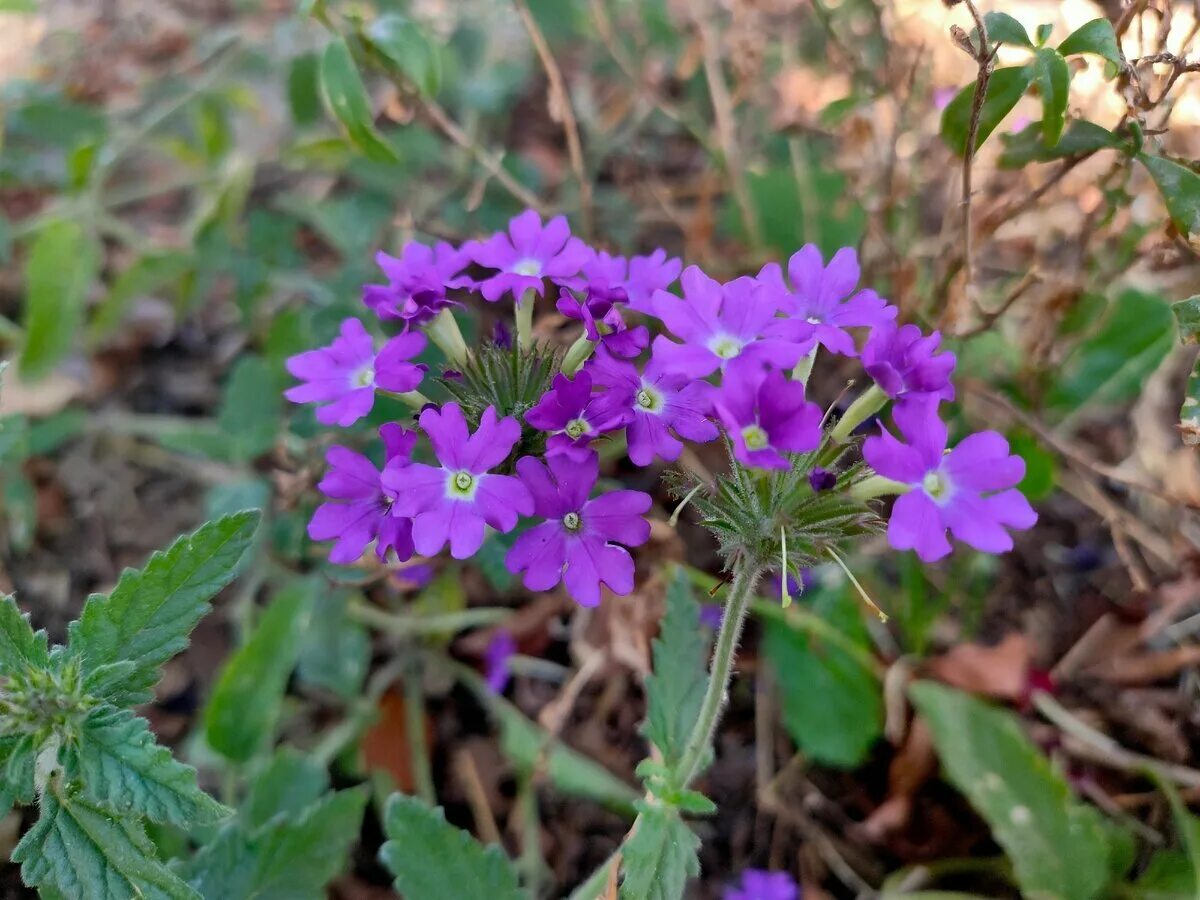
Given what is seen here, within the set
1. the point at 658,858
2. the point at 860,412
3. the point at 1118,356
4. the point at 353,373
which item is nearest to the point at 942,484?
the point at 860,412

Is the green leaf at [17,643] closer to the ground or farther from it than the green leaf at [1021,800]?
farther from it

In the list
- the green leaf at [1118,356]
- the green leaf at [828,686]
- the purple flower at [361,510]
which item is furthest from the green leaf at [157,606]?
the green leaf at [1118,356]

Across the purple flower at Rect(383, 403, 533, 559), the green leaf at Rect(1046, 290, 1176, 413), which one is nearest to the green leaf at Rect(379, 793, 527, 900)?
the purple flower at Rect(383, 403, 533, 559)

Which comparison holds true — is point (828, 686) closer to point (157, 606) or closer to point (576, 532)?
point (576, 532)

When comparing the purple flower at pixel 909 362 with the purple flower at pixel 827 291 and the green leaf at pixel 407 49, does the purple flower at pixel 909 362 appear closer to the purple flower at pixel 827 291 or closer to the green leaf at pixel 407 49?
the purple flower at pixel 827 291

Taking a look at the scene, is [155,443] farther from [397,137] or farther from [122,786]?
[122,786]

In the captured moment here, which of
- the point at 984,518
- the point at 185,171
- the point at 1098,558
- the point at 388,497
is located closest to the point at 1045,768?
the point at 1098,558

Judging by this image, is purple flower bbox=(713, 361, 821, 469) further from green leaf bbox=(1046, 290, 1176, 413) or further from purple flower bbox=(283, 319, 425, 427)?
green leaf bbox=(1046, 290, 1176, 413)
